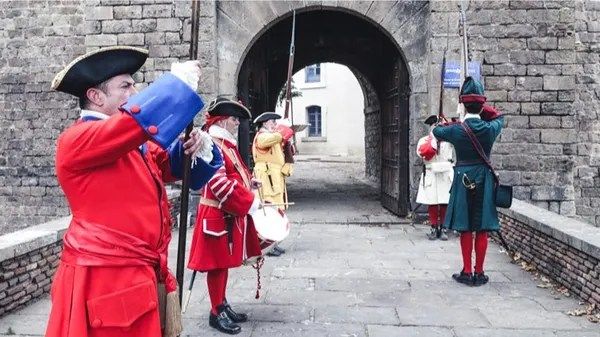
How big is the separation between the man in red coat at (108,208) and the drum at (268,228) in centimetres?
183

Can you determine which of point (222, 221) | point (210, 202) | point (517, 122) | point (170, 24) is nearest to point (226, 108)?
point (210, 202)

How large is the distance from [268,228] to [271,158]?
2544 mm

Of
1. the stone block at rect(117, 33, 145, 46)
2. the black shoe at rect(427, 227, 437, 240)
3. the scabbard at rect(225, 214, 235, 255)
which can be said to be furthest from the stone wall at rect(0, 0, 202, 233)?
the scabbard at rect(225, 214, 235, 255)

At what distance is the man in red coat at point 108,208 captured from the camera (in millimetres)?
1948

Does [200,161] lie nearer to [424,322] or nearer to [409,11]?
[424,322]

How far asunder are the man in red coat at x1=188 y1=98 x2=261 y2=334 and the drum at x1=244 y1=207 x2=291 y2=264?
0.17 ft

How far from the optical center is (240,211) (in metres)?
3.80

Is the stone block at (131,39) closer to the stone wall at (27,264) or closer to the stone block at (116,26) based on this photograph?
the stone block at (116,26)

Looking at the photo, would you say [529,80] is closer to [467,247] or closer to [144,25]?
[467,247]

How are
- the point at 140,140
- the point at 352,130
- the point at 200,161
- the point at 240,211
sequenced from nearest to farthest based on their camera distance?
1. the point at 140,140
2. the point at 200,161
3. the point at 240,211
4. the point at 352,130

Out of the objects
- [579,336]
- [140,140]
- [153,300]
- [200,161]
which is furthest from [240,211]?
[579,336]

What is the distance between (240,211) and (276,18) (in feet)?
18.1

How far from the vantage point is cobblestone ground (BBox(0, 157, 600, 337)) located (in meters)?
4.04

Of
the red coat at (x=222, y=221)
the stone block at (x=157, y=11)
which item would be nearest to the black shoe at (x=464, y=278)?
the red coat at (x=222, y=221)
